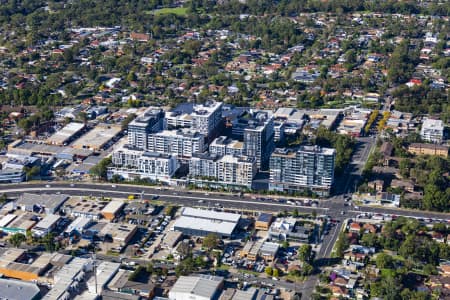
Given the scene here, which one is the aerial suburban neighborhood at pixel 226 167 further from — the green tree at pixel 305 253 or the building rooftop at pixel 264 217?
the green tree at pixel 305 253

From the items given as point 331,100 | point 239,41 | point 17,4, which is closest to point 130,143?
point 331,100

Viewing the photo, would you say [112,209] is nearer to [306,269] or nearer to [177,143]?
[177,143]

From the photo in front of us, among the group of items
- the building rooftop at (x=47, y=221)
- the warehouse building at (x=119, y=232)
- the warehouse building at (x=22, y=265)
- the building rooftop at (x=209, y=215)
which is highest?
the building rooftop at (x=209, y=215)

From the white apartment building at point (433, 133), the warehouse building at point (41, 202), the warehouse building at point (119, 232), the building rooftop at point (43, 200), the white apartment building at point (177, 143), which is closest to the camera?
the warehouse building at point (119, 232)

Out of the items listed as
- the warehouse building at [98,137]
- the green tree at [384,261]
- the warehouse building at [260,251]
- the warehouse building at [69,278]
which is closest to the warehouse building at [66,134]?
the warehouse building at [98,137]

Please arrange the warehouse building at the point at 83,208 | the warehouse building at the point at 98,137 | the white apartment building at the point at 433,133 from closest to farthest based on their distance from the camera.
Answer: the warehouse building at the point at 83,208, the warehouse building at the point at 98,137, the white apartment building at the point at 433,133

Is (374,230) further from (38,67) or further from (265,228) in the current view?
(38,67)

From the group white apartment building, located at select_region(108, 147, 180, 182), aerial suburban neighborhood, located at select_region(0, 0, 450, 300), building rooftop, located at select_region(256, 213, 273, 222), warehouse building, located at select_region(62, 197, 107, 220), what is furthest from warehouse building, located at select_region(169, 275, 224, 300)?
white apartment building, located at select_region(108, 147, 180, 182)
